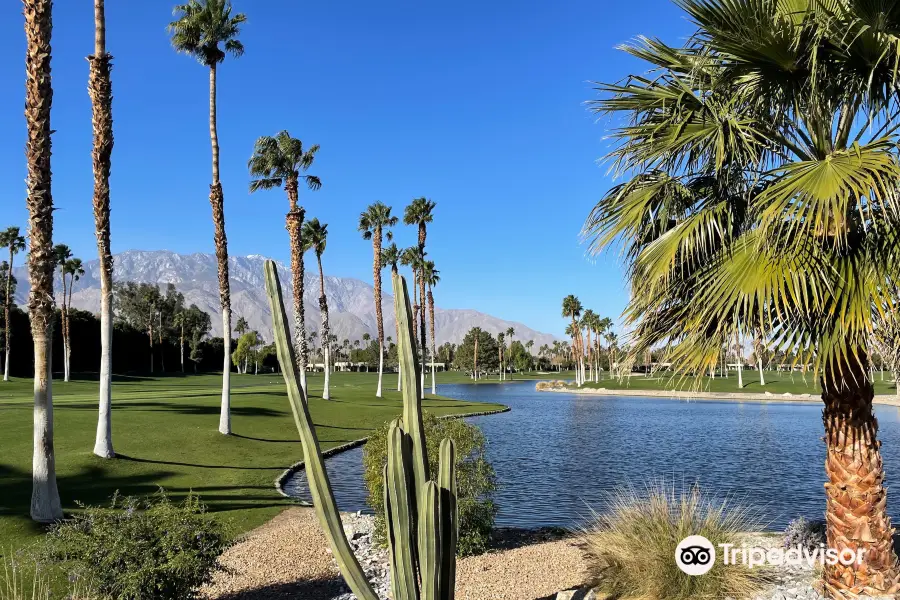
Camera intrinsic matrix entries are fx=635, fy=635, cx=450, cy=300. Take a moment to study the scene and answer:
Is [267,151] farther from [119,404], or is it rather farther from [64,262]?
[64,262]

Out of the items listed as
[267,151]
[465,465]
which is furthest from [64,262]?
[465,465]

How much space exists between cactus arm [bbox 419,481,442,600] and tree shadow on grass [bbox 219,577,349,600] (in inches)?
199

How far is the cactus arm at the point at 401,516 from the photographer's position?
5461 mm

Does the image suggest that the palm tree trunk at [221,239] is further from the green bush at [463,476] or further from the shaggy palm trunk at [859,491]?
the shaggy palm trunk at [859,491]

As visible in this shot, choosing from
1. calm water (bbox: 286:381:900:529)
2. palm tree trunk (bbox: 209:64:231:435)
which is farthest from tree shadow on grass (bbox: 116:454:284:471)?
palm tree trunk (bbox: 209:64:231:435)

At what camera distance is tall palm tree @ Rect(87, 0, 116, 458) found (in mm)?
18484

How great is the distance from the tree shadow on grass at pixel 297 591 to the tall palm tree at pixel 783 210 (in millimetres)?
6261

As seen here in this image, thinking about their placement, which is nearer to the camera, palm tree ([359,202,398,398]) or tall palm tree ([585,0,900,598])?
tall palm tree ([585,0,900,598])

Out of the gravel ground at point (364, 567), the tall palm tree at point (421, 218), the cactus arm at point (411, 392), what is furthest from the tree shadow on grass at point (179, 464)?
the tall palm tree at point (421, 218)

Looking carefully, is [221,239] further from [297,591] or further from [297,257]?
[297,591]

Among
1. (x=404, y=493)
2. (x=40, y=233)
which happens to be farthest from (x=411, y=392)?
(x=40, y=233)

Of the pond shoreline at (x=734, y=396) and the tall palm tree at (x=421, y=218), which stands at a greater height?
the tall palm tree at (x=421, y=218)

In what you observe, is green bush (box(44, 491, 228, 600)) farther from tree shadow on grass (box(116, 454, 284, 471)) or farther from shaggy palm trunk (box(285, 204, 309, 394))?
shaggy palm trunk (box(285, 204, 309, 394))

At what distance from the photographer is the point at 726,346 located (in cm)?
746
